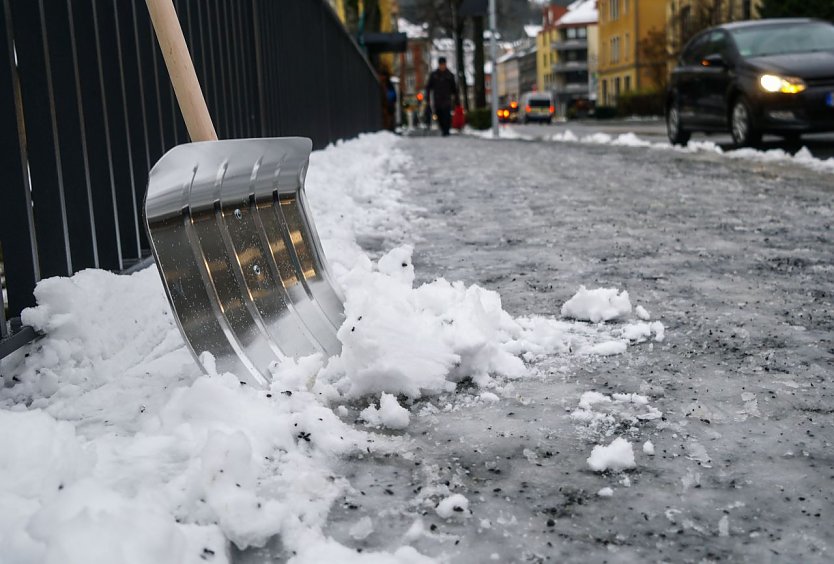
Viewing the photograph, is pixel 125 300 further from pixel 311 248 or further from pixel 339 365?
pixel 339 365

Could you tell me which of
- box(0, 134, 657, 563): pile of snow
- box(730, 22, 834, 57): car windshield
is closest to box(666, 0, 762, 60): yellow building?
box(730, 22, 834, 57): car windshield

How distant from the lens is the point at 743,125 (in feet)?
35.0

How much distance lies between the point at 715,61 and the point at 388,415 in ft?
33.5

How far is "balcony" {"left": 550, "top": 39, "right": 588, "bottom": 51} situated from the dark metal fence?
9396cm

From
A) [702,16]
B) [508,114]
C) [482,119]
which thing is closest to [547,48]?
[508,114]

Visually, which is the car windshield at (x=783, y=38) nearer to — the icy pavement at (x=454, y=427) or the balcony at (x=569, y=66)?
the icy pavement at (x=454, y=427)

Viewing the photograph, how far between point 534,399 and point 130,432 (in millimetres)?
936

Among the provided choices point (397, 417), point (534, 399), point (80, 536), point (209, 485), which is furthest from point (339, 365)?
point (80, 536)

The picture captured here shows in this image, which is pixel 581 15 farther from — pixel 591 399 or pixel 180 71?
pixel 591 399

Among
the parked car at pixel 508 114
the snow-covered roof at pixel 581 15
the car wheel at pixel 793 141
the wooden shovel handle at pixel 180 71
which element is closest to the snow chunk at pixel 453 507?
the wooden shovel handle at pixel 180 71

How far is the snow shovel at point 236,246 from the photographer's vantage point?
2.23 m

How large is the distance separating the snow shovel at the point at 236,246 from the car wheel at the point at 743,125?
8.54m

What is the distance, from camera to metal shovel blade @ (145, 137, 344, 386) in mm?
2232

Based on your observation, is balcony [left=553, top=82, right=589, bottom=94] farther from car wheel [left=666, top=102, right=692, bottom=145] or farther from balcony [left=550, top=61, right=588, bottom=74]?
car wheel [left=666, top=102, right=692, bottom=145]
